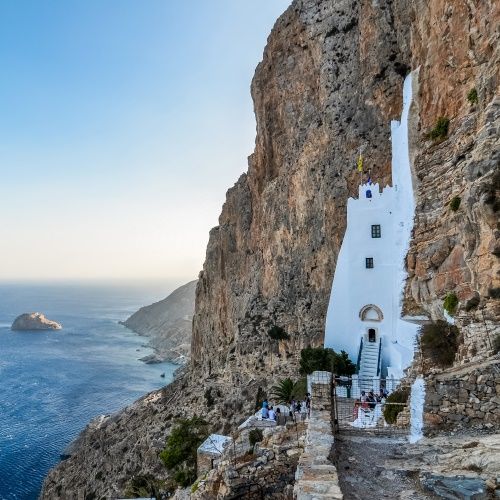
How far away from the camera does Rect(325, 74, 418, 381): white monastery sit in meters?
21.5

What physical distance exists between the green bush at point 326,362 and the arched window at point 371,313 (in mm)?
2361

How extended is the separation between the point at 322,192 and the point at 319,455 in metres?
23.8

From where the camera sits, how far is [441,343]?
40.5 ft

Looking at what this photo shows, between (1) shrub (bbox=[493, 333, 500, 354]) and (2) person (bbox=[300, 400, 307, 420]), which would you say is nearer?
(1) shrub (bbox=[493, 333, 500, 354])

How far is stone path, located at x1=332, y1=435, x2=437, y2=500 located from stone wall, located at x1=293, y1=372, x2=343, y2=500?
0.32 meters

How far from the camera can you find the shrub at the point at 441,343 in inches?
465

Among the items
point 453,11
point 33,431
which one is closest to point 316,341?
point 453,11

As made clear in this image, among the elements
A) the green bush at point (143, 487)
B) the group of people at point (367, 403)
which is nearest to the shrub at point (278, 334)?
the green bush at point (143, 487)

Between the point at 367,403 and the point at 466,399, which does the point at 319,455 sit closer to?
the point at 466,399

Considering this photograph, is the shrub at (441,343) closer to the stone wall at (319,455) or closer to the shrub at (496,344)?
the shrub at (496,344)

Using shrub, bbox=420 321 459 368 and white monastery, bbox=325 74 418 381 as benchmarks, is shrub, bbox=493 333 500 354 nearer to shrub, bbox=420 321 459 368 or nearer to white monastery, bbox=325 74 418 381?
shrub, bbox=420 321 459 368

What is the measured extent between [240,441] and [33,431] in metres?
39.9

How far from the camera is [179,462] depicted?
20.9 m


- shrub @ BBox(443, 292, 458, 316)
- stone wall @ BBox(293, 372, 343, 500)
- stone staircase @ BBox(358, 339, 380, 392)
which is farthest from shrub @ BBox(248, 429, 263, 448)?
stone staircase @ BBox(358, 339, 380, 392)
